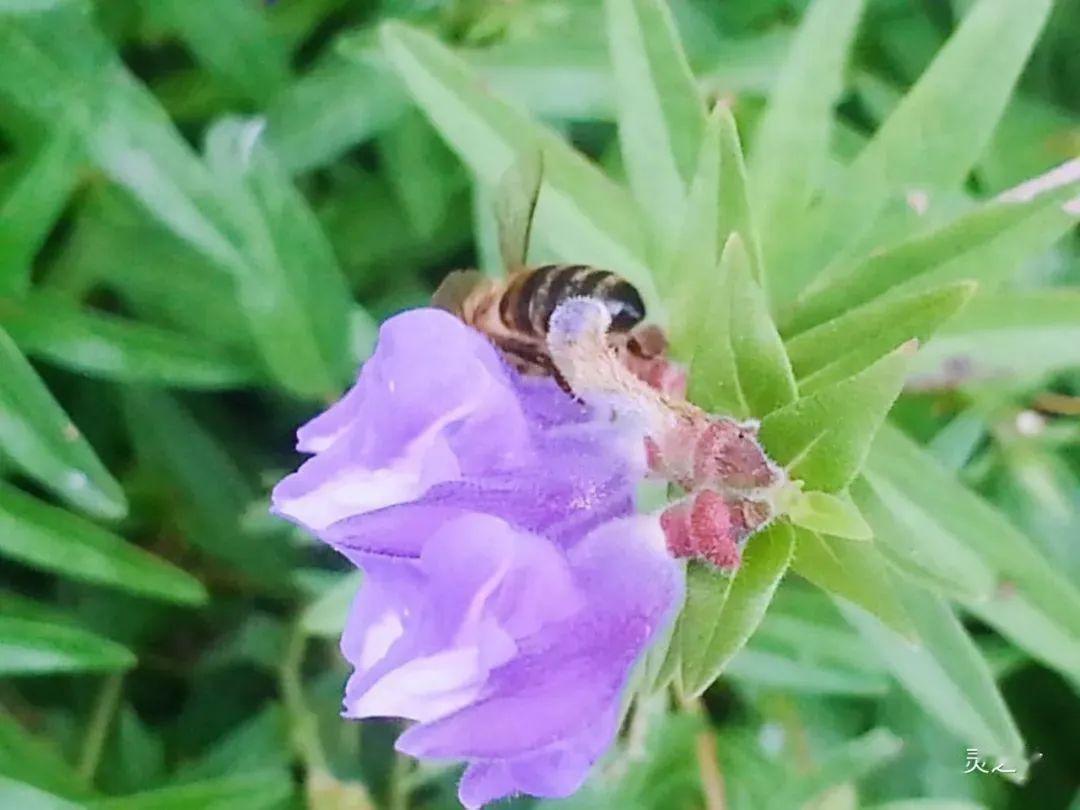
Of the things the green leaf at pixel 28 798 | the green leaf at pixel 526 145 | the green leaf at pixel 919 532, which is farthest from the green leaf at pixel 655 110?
the green leaf at pixel 28 798

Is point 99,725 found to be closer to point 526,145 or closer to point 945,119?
point 526,145

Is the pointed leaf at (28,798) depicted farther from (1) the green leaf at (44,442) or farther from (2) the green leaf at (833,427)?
(2) the green leaf at (833,427)

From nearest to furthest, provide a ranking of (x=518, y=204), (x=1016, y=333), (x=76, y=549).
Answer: (x=518, y=204), (x=1016, y=333), (x=76, y=549)

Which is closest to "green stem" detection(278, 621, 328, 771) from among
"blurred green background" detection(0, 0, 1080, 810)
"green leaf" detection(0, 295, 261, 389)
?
"blurred green background" detection(0, 0, 1080, 810)

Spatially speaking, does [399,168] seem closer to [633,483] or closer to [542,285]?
[542,285]

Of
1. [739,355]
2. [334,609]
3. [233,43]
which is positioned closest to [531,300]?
[739,355]

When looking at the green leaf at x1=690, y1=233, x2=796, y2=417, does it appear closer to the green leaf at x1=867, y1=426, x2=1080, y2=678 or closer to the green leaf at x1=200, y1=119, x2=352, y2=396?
the green leaf at x1=867, y1=426, x2=1080, y2=678

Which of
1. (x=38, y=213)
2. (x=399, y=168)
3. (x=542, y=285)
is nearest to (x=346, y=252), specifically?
(x=399, y=168)

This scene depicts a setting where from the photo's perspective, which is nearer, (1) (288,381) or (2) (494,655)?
(2) (494,655)
